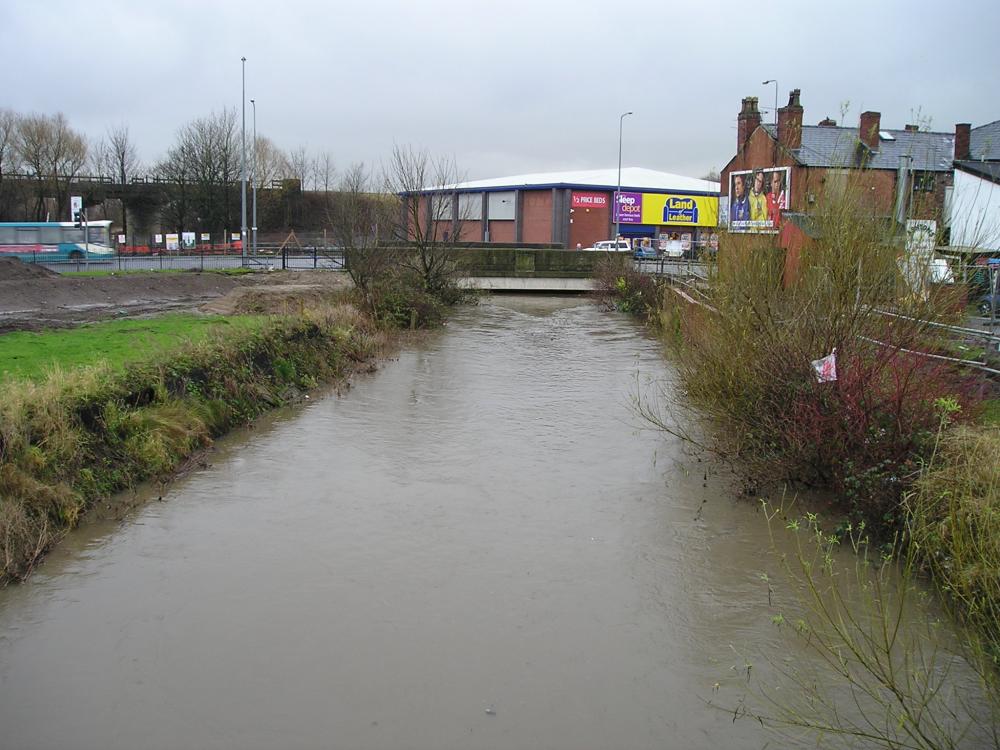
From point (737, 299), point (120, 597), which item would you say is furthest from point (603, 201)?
point (120, 597)

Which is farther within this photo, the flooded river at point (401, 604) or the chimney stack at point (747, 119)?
the chimney stack at point (747, 119)

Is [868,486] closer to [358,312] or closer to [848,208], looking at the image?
[848,208]

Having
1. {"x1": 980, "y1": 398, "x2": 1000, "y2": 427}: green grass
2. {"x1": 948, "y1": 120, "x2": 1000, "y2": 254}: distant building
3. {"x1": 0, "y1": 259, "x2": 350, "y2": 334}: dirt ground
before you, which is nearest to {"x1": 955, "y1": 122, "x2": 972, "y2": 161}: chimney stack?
{"x1": 948, "y1": 120, "x2": 1000, "y2": 254}: distant building

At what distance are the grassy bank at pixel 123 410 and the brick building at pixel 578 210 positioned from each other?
5016 cm

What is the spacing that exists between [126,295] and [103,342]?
472 inches

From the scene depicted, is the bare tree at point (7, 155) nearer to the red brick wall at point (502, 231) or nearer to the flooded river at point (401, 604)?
the red brick wall at point (502, 231)

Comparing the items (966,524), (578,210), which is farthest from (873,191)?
(578,210)

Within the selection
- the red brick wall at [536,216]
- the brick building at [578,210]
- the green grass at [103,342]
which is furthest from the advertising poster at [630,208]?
the green grass at [103,342]

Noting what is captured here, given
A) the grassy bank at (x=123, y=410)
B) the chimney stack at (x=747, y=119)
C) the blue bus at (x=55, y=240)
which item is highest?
the chimney stack at (x=747, y=119)

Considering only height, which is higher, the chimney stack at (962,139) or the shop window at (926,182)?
the chimney stack at (962,139)

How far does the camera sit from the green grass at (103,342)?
12.2m

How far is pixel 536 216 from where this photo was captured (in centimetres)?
6825

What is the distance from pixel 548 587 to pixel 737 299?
190 inches

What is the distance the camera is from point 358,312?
24.1 m
